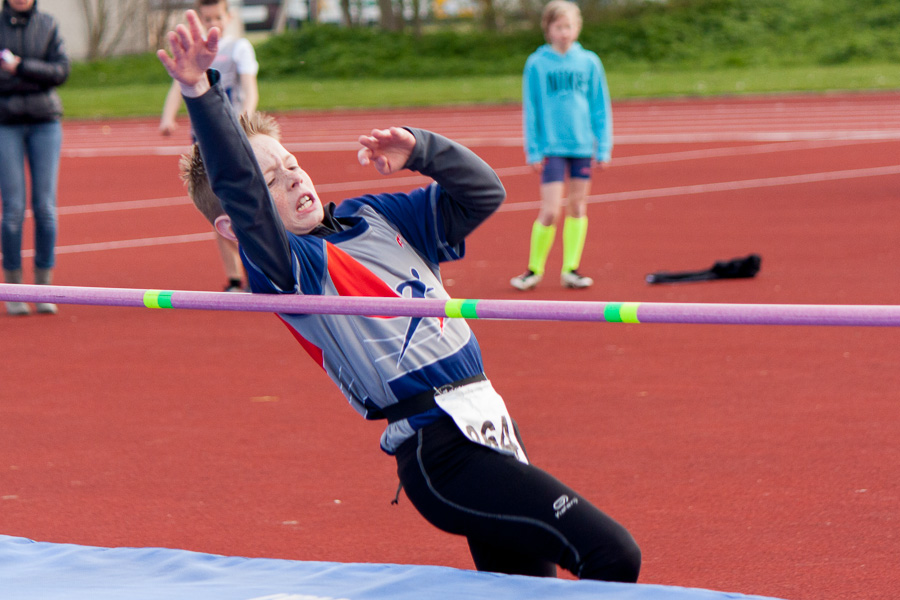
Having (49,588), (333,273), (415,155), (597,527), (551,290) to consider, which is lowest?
(551,290)

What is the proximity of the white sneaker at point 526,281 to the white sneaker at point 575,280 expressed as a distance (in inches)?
7.0

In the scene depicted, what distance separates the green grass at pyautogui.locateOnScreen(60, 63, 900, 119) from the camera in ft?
86.5

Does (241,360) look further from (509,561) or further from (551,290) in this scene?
(509,561)

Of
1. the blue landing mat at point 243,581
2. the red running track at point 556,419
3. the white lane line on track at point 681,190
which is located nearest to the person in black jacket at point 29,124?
the red running track at point 556,419

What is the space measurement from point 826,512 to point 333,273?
6.92 feet

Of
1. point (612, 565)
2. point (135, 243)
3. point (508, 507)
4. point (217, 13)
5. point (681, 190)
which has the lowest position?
point (681, 190)

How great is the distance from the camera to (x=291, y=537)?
12.5 feet

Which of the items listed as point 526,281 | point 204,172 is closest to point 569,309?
point 204,172

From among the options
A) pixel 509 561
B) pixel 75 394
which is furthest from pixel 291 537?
pixel 75 394

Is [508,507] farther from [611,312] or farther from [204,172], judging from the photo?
[204,172]

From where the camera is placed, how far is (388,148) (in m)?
2.59

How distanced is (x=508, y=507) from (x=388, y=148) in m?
0.82

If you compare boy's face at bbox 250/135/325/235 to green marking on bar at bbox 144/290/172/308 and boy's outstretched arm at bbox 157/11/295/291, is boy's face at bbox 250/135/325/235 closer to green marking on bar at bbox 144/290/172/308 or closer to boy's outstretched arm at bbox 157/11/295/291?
boy's outstretched arm at bbox 157/11/295/291

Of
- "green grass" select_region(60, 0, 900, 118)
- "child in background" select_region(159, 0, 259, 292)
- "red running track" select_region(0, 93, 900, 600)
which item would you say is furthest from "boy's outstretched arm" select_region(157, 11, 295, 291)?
"green grass" select_region(60, 0, 900, 118)
